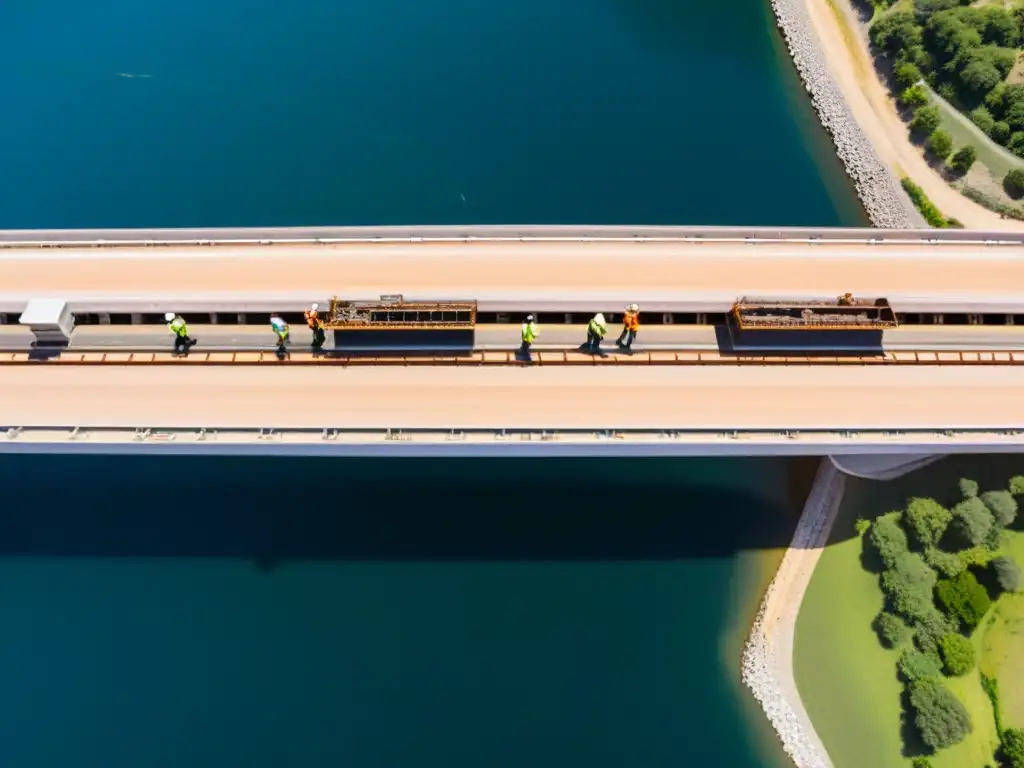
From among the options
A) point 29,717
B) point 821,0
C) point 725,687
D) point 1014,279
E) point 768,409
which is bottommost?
point 29,717

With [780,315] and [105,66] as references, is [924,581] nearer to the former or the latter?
[780,315]

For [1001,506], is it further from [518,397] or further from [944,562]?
[518,397]

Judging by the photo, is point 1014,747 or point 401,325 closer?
point 401,325

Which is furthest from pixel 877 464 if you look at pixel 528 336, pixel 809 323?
pixel 528 336

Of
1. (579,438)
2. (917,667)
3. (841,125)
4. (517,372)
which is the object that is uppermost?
(841,125)

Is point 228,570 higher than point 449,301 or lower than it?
lower

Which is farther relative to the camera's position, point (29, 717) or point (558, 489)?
point (558, 489)

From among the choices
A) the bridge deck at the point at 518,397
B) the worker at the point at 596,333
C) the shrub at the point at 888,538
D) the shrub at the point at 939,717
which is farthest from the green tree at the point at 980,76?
the shrub at the point at 939,717

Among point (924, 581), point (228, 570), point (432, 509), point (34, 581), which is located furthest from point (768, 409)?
point (34, 581)
